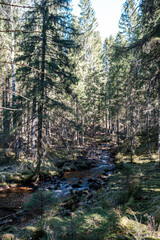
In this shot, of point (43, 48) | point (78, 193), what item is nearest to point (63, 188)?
point (78, 193)

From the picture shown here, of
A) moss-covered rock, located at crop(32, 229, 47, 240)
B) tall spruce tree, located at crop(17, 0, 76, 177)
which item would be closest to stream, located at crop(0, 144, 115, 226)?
tall spruce tree, located at crop(17, 0, 76, 177)

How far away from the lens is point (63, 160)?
16.4 m

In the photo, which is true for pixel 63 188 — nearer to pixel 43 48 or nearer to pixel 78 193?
pixel 78 193

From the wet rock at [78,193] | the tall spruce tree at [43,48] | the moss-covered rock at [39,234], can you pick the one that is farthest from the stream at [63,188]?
the moss-covered rock at [39,234]

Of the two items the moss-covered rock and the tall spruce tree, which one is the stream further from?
the moss-covered rock

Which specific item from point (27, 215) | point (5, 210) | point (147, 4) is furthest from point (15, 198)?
point (147, 4)

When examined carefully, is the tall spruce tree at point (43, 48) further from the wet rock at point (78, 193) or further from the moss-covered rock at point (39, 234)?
the moss-covered rock at point (39, 234)

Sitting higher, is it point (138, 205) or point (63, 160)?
point (138, 205)

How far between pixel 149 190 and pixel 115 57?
5719mm

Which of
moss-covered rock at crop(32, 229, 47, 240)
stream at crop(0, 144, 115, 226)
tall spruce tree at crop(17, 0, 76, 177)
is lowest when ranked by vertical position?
stream at crop(0, 144, 115, 226)

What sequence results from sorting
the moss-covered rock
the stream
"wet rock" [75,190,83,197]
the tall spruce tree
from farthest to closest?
1. the tall spruce tree
2. "wet rock" [75,190,83,197]
3. the stream
4. the moss-covered rock

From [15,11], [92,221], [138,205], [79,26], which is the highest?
[79,26]

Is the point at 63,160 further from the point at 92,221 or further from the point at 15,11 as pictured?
the point at 15,11

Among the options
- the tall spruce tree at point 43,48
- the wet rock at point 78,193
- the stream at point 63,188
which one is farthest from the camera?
the tall spruce tree at point 43,48
